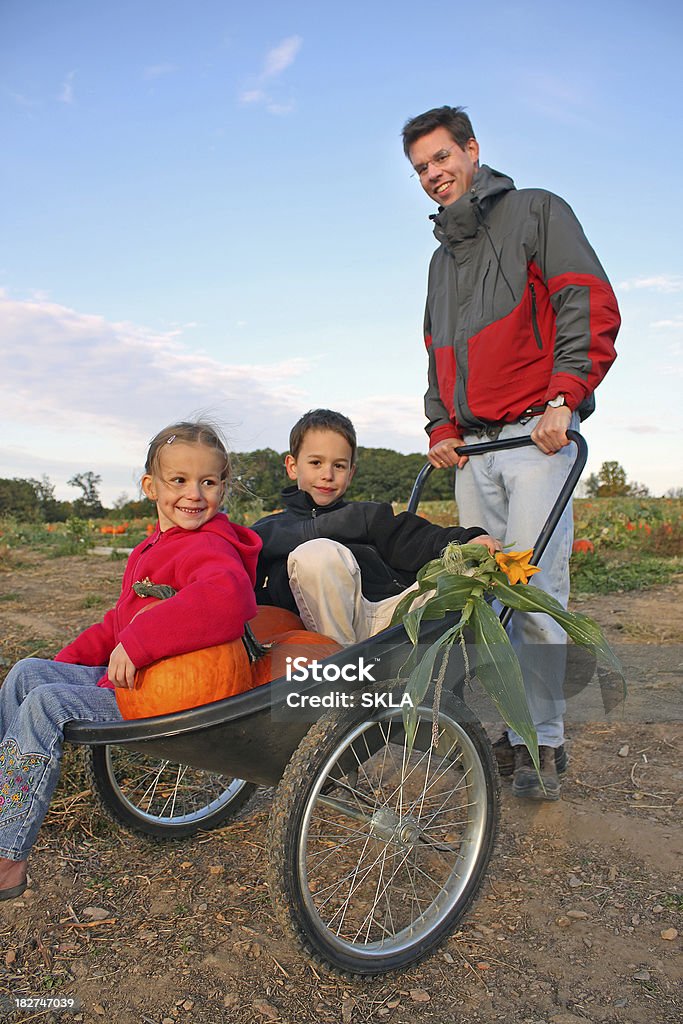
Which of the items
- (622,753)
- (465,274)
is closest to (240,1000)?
(622,753)

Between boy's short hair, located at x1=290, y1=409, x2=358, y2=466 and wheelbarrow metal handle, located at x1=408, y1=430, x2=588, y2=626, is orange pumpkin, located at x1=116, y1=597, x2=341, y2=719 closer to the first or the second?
wheelbarrow metal handle, located at x1=408, y1=430, x2=588, y2=626

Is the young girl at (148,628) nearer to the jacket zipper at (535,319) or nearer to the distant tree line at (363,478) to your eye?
the distant tree line at (363,478)

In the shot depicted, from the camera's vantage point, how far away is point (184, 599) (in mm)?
1776

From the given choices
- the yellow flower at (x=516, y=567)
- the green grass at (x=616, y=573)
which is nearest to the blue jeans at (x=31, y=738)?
the yellow flower at (x=516, y=567)

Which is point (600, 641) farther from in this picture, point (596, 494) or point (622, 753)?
point (596, 494)

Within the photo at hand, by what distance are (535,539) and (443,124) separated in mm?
1463

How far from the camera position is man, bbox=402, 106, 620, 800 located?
97.3 inches

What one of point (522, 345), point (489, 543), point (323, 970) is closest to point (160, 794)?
point (323, 970)

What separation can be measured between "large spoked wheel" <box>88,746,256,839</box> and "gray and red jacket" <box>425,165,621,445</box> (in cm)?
156

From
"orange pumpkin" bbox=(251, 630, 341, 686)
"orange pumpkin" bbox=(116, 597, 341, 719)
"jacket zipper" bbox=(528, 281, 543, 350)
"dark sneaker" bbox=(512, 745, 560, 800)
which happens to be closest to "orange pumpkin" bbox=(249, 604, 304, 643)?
"orange pumpkin" bbox=(251, 630, 341, 686)

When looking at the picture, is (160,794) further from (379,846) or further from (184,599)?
(184,599)

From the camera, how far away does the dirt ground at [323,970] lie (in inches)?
68.7

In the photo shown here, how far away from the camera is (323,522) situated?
2.50 m

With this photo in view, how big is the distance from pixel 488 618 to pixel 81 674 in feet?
3.47
